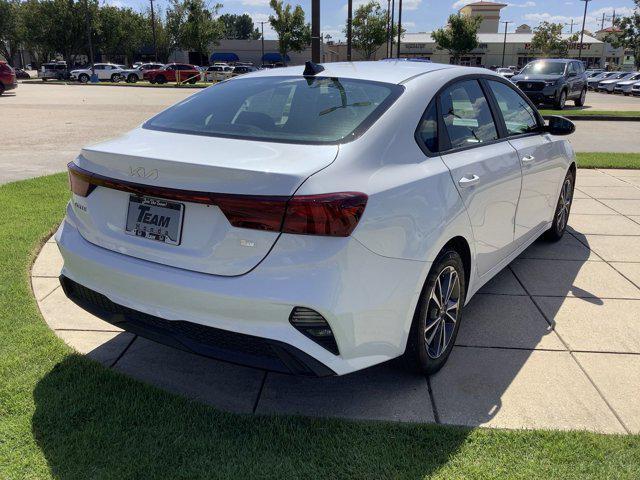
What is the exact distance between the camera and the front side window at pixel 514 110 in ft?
13.8

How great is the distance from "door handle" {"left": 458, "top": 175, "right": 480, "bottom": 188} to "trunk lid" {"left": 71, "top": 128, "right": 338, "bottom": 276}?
91cm

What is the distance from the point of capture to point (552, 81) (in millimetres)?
20625

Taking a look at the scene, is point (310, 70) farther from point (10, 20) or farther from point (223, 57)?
point (223, 57)

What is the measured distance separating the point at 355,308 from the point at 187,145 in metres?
1.12

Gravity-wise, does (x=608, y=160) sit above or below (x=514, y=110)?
below

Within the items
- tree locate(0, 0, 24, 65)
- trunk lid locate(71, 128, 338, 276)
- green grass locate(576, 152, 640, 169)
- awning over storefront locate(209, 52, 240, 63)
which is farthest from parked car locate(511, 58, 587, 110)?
awning over storefront locate(209, 52, 240, 63)

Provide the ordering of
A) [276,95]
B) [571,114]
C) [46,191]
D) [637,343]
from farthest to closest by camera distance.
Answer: [571,114] < [46,191] < [637,343] < [276,95]

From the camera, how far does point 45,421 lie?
2.79 m

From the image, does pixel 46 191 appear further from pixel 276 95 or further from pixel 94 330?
pixel 276 95

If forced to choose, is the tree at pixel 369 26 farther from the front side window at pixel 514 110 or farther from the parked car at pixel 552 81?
the front side window at pixel 514 110

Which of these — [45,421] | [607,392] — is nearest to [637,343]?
[607,392]

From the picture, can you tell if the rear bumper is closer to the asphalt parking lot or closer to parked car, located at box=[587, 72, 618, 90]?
the asphalt parking lot

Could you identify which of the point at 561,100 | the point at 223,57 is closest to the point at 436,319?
the point at 561,100

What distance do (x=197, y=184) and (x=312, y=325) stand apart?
0.77 metres
